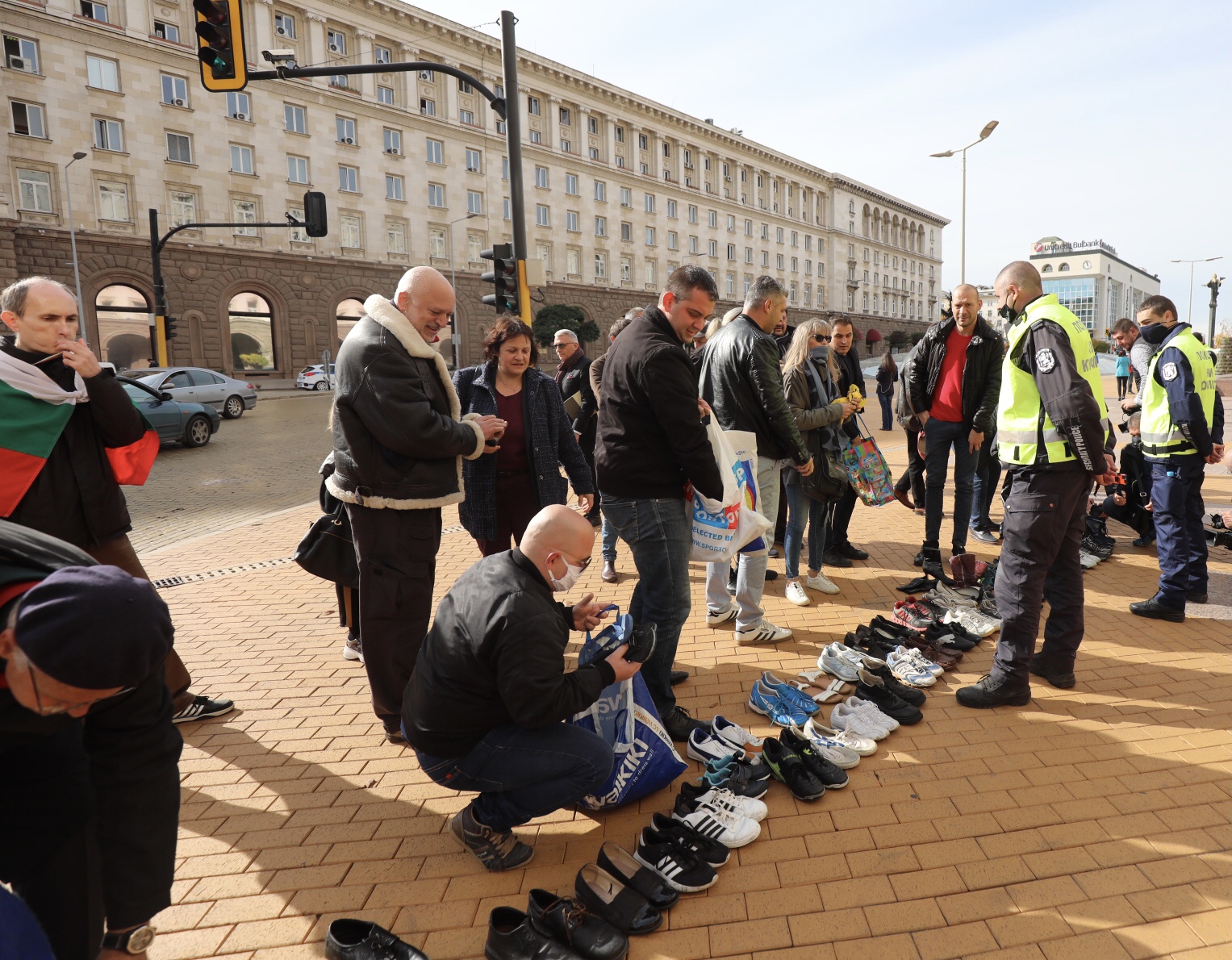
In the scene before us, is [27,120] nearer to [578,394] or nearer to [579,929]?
[578,394]

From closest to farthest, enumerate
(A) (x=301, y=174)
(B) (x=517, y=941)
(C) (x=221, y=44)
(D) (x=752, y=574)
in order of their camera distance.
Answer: (B) (x=517, y=941)
(D) (x=752, y=574)
(C) (x=221, y=44)
(A) (x=301, y=174)

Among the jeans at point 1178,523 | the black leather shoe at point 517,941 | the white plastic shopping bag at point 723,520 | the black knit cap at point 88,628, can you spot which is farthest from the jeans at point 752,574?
the black knit cap at point 88,628

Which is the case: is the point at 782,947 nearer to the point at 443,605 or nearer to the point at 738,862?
the point at 738,862

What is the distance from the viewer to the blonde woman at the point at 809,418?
582cm

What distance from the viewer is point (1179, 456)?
539 cm

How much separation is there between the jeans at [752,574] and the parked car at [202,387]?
53.7 feet

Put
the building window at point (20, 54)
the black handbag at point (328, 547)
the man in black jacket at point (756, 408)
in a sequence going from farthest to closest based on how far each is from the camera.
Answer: the building window at point (20, 54)
the man in black jacket at point (756, 408)
the black handbag at point (328, 547)

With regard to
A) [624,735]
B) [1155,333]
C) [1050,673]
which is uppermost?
[1155,333]

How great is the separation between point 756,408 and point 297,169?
41.2 metres

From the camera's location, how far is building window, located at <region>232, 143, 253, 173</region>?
121ft

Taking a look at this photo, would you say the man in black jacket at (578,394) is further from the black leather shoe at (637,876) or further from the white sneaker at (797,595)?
the black leather shoe at (637,876)

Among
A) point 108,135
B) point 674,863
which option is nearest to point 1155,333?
point 674,863

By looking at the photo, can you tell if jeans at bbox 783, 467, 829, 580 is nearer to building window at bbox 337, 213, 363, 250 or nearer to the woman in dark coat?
the woman in dark coat

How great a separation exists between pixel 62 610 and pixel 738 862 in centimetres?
241
